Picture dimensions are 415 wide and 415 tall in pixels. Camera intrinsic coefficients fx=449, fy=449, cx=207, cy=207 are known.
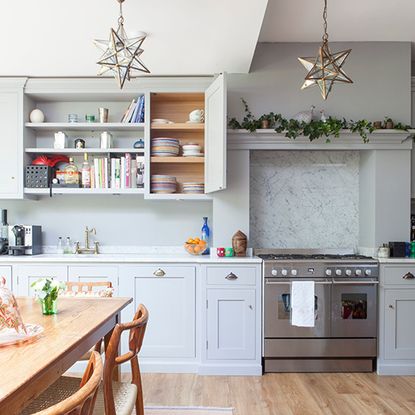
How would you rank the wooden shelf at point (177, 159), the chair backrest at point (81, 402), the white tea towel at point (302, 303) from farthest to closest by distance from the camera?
the wooden shelf at point (177, 159) → the white tea towel at point (302, 303) → the chair backrest at point (81, 402)

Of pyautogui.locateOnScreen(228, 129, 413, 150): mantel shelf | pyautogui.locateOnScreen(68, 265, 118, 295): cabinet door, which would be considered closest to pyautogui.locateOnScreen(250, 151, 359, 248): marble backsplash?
pyautogui.locateOnScreen(228, 129, 413, 150): mantel shelf

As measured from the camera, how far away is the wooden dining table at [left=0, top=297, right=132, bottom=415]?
4.26 feet

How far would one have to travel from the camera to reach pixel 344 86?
13.2 ft

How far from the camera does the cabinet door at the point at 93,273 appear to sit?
3729 mm

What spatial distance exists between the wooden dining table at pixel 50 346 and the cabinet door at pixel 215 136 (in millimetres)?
1414

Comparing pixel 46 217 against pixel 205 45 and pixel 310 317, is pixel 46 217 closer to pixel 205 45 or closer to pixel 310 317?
pixel 205 45

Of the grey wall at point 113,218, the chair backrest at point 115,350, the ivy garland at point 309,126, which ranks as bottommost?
the chair backrest at point 115,350

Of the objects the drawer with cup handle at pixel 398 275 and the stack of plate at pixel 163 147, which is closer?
the drawer with cup handle at pixel 398 275

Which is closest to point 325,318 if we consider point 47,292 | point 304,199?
point 304,199

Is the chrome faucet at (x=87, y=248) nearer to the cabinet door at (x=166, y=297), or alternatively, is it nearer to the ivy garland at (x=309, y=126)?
the cabinet door at (x=166, y=297)

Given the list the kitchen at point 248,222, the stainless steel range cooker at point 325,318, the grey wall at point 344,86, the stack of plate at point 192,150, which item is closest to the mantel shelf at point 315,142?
the kitchen at point 248,222

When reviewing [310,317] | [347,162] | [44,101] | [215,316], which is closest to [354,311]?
[310,317]

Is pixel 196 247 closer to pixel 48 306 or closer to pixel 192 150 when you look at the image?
pixel 192 150

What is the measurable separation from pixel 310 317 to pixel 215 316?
0.76 meters
